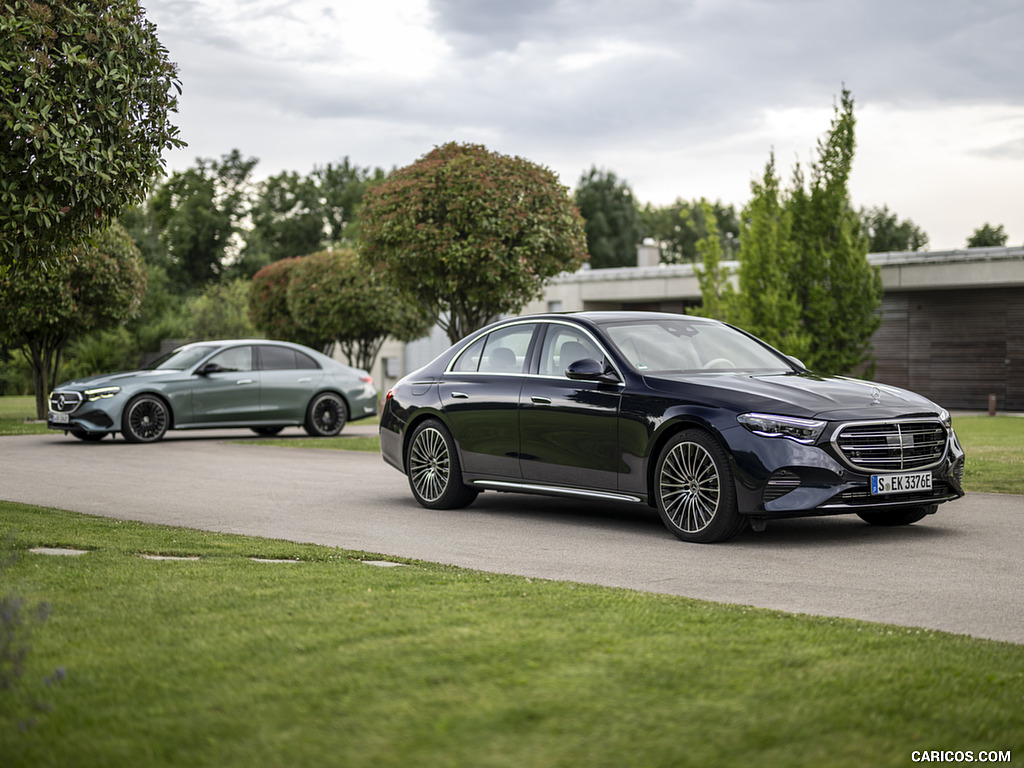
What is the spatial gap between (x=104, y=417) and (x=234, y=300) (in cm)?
3773

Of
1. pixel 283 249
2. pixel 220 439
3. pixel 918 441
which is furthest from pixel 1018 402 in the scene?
pixel 283 249

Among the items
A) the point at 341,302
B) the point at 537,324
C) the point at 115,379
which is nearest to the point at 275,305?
the point at 341,302

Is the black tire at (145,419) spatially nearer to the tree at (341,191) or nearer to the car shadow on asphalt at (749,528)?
the car shadow on asphalt at (749,528)

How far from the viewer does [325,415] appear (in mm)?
21281

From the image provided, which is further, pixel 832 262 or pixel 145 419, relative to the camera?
pixel 832 262

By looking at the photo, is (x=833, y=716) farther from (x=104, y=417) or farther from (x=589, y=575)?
(x=104, y=417)

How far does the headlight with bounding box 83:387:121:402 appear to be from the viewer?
62.5 feet

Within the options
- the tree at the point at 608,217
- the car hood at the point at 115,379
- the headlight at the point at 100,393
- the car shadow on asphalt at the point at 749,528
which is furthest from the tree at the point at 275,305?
the tree at the point at 608,217

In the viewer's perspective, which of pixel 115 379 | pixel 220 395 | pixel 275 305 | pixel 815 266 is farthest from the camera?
pixel 275 305

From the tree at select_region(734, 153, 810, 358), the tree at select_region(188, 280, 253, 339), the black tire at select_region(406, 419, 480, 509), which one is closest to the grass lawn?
the black tire at select_region(406, 419, 480, 509)

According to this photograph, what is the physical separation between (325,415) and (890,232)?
63.5 m

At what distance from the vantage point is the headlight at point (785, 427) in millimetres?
8305

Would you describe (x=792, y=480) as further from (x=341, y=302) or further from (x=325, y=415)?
(x=341, y=302)

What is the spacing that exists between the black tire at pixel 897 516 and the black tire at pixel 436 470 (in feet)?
11.0
